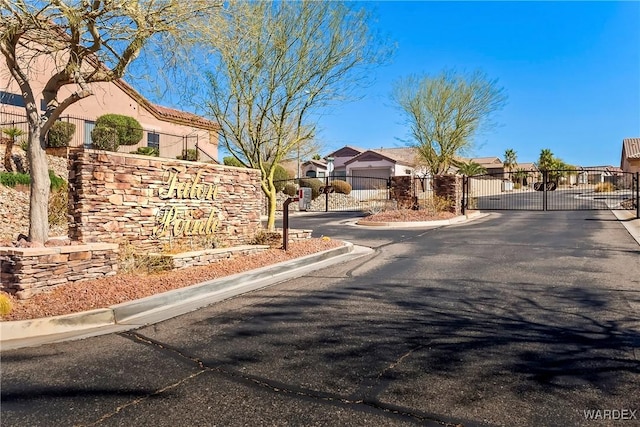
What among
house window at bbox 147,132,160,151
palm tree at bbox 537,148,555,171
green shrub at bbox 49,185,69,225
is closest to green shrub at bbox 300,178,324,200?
house window at bbox 147,132,160,151

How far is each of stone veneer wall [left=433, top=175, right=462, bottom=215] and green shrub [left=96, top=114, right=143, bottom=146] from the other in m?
14.8

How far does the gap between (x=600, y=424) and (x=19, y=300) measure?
6.42 m

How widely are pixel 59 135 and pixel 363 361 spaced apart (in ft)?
62.2

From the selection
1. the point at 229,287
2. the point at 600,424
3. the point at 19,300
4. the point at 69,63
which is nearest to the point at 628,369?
the point at 600,424

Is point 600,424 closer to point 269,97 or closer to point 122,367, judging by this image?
point 122,367

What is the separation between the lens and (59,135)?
19.0m

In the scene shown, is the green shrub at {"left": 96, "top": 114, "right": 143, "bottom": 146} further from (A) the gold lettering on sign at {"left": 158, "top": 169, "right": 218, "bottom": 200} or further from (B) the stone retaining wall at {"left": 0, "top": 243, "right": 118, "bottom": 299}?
(B) the stone retaining wall at {"left": 0, "top": 243, "right": 118, "bottom": 299}

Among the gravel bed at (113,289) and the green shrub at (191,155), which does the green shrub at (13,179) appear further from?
the green shrub at (191,155)

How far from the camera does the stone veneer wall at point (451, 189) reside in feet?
71.8

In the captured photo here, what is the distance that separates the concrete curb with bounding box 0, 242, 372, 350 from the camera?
17.1ft

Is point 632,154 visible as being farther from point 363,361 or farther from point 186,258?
point 363,361

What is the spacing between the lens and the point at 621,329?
16.6ft

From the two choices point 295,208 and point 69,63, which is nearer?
point 69,63

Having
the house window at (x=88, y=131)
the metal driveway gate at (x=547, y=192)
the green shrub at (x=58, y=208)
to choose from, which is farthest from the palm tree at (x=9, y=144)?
the metal driveway gate at (x=547, y=192)
